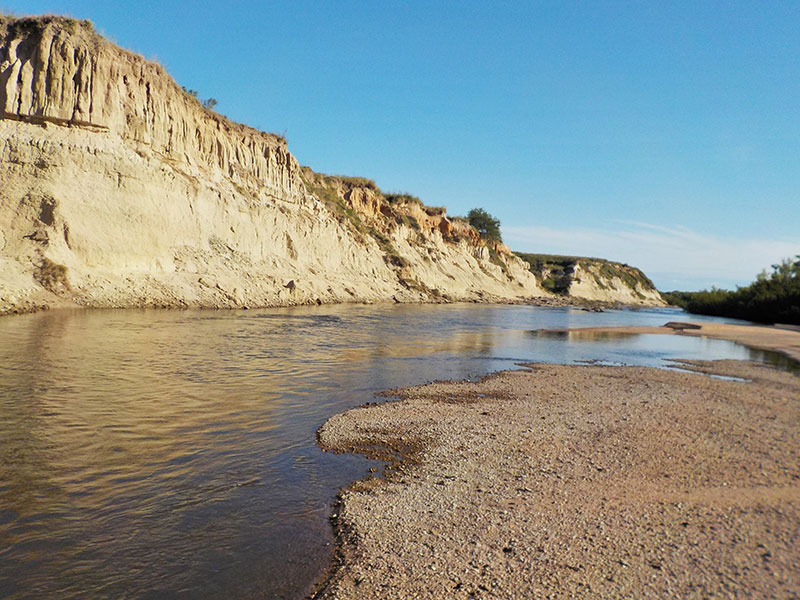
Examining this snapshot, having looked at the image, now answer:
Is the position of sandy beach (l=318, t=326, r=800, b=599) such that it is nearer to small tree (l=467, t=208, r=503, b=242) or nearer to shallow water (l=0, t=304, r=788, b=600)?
shallow water (l=0, t=304, r=788, b=600)

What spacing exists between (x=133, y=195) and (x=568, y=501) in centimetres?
2859

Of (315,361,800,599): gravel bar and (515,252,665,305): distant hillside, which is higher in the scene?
(515,252,665,305): distant hillside

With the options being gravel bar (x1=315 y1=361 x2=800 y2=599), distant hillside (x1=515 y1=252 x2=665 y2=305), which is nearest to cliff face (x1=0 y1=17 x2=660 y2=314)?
gravel bar (x1=315 y1=361 x2=800 y2=599)

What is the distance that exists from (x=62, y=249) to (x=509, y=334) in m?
22.8

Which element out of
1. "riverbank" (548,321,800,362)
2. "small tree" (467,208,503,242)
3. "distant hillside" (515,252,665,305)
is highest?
"small tree" (467,208,503,242)

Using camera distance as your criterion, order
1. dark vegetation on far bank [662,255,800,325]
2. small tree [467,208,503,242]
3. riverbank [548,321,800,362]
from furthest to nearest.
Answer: small tree [467,208,503,242]
dark vegetation on far bank [662,255,800,325]
riverbank [548,321,800,362]

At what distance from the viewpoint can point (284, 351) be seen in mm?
15297

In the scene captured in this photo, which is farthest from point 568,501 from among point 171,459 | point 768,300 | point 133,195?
point 768,300

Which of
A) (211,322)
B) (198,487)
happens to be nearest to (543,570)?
(198,487)

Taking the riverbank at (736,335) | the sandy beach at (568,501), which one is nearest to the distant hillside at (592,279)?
the riverbank at (736,335)

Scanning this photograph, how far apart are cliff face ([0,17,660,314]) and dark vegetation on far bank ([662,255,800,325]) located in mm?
38330

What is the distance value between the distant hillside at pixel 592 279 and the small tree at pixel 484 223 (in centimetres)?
1325

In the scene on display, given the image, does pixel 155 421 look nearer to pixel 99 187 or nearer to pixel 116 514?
pixel 116 514

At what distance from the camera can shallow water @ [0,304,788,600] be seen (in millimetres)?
3949
